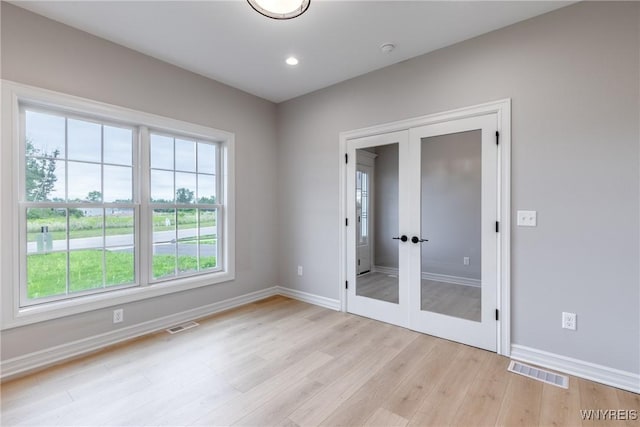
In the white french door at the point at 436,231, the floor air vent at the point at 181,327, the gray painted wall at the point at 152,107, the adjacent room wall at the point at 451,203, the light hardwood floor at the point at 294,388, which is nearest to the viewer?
the light hardwood floor at the point at 294,388

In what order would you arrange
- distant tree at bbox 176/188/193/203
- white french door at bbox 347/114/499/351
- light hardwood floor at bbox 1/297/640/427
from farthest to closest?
distant tree at bbox 176/188/193/203, white french door at bbox 347/114/499/351, light hardwood floor at bbox 1/297/640/427

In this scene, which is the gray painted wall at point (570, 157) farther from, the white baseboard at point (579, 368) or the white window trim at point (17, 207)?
the white window trim at point (17, 207)

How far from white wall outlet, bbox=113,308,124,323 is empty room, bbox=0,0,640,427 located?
0.06 ft

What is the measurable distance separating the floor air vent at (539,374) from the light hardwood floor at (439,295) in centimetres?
46

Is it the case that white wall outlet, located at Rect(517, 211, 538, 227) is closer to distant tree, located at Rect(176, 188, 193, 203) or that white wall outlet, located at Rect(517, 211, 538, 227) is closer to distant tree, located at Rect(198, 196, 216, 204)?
distant tree, located at Rect(198, 196, 216, 204)

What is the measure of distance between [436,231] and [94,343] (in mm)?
3453

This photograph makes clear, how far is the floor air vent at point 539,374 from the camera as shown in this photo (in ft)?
7.02

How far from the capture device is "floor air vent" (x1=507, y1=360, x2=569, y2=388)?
7.02 feet

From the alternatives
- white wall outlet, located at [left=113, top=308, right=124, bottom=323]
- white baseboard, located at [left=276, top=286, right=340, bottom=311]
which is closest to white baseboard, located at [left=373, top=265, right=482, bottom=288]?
white baseboard, located at [left=276, top=286, right=340, bottom=311]

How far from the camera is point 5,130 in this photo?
2197 mm

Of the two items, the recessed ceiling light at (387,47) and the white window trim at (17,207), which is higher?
the recessed ceiling light at (387,47)

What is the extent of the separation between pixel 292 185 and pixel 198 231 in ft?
4.71

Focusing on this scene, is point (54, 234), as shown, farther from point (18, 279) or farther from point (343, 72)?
point (343, 72)

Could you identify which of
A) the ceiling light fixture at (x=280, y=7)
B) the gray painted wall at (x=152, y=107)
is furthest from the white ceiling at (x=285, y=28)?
the ceiling light fixture at (x=280, y=7)
